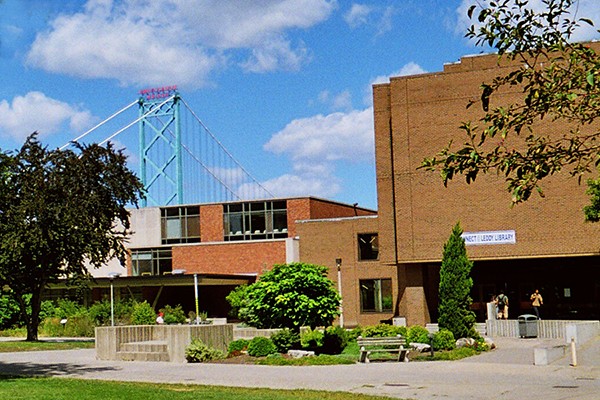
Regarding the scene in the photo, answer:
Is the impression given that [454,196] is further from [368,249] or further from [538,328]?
[538,328]

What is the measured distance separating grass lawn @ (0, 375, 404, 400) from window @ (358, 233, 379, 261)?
115ft

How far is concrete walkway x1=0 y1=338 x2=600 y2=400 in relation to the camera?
17812 mm

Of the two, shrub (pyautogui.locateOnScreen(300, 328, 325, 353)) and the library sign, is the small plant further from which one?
the library sign

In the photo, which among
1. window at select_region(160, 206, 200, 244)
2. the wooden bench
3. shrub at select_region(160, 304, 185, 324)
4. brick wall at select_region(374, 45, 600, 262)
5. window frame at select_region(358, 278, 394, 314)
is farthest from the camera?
Result: window at select_region(160, 206, 200, 244)

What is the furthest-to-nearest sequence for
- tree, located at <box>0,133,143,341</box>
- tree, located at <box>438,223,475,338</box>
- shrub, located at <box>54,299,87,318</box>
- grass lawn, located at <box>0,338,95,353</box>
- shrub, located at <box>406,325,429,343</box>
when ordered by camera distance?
shrub, located at <box>54,299,87,318</box> → tree, located at <box>0,133,143,341</box> → grass lawn, located at <box>0,338,95,353</box> → tree, located at <box>438,223,475,338</box> → shrub, located at <box>406,325,429,343</box>

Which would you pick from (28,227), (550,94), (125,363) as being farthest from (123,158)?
(550,94)

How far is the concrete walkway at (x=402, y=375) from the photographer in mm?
17812

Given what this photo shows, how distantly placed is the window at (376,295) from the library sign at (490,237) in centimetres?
918

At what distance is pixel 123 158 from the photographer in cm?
4091

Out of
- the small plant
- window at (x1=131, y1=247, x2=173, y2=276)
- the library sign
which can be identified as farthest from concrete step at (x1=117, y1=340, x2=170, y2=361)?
window at (x1=131, y1=247, x2=173, y2=276)

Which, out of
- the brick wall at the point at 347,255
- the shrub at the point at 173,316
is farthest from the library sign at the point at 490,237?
the shrub at the point at 173,316

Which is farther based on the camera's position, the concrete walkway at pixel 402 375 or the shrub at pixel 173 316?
the shrub at pixel 173 316

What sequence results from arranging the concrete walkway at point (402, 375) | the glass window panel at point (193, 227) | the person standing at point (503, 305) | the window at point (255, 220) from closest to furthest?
the concrete walkway at point (402, 375), the person standing at point (503, 305), the window at point (255, 220), the glass window panel at point (193, 227)

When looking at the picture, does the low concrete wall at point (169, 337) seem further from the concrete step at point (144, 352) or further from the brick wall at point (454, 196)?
the brick wall at point (454, 196)
